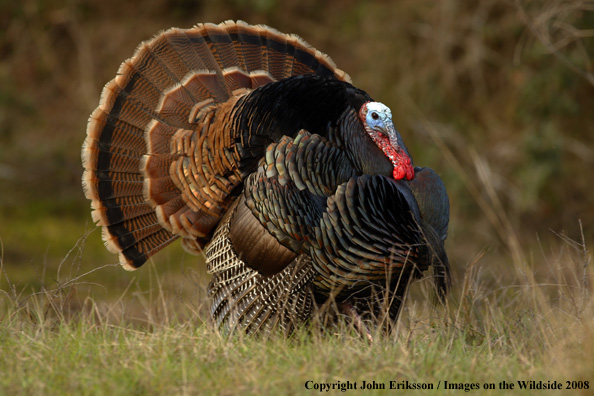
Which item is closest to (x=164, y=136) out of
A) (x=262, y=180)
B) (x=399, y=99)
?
(x=262, y=180)

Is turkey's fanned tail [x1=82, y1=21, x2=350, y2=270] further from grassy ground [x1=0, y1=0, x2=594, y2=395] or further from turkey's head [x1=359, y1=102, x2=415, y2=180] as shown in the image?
turkey's head [x1=359, y1=102, x2=415, y2=180]

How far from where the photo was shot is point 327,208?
3609 mm

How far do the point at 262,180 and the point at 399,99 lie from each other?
216 inches

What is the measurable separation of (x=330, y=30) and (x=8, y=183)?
15.0 ft

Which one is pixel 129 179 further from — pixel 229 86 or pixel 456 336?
pixel 456 336

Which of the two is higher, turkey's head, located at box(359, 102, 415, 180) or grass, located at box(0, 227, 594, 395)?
turkey's head, located at box(359, 102, 415, 180)

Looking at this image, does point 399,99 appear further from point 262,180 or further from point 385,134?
point 262,180

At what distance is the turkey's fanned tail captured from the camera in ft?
13.9

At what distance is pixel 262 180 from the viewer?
383cm

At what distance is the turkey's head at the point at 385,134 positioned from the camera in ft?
12.6

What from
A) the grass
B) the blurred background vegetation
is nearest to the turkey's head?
the grass

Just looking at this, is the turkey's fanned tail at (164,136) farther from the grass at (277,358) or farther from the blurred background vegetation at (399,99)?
the blurred background vegetation at (399,99)

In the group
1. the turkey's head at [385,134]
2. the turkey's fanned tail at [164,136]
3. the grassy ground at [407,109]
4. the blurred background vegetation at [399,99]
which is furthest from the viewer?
the blurred background vegetation at [399,99]

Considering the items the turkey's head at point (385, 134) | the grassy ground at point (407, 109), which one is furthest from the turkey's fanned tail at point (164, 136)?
the turkey's head at point (385, 134)
